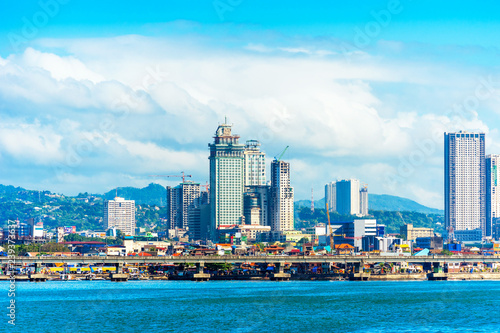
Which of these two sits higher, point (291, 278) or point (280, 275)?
point (280, 275)

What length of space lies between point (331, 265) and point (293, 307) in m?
93.5

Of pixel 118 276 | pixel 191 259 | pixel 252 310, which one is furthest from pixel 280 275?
pixel 252 310

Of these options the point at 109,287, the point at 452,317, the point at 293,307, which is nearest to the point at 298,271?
the point at 109,287

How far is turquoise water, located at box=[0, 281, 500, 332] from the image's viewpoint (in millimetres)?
78000

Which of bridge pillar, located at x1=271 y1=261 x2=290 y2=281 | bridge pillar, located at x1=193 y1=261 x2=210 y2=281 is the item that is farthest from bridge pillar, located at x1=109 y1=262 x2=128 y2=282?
bridge pillar, located at x1=271 y1=261 x2=290 y2=281

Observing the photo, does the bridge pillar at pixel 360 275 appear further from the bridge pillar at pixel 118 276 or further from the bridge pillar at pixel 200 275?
the bridge pillar at pixel 118 276

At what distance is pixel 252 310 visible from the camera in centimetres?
9306

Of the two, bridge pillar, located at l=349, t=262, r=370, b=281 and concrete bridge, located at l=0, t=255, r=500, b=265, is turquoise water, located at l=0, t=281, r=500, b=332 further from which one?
bridge pillar, located at l=349, t=262, r=370, b=281

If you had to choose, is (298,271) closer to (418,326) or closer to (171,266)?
(171,266)

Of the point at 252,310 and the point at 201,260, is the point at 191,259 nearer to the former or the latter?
the point at 201,260

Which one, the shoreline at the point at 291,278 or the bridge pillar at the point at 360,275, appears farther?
the bridge pillar at the point at 360,275

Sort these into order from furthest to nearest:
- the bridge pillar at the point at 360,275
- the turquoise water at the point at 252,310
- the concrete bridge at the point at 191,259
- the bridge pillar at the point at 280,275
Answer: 1. the bridge pillar at the point at 360,275
2. the bridge pillar at the point at 280,275
3. the concrete bridge at the point at 191,259
4. the turquoise water at the point at 252,310

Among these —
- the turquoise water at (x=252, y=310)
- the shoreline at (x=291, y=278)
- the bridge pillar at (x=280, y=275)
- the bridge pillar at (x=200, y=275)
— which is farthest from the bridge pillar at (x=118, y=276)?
the turquoise water at (x=252, y=310)

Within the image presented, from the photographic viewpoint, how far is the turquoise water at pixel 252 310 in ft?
256
